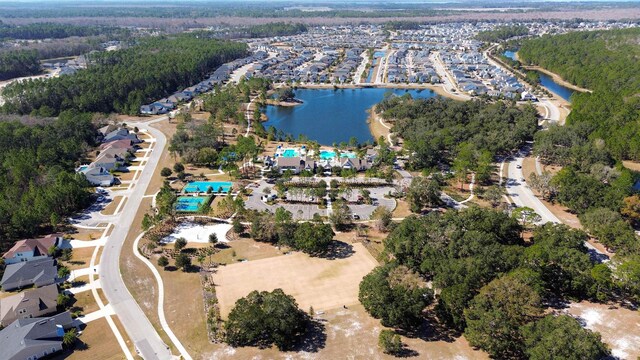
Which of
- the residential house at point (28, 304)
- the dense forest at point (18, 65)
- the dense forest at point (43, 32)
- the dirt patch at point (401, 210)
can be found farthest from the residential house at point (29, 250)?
the dense forest at point (43, 32)

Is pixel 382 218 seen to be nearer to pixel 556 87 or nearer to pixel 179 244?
pixel 179 244

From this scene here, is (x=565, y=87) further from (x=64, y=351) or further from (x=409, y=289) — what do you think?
(x=64, y=351)

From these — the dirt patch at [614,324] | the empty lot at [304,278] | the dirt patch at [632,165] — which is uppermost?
the dirt patch at [632,165]

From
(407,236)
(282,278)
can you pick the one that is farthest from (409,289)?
(282,278)

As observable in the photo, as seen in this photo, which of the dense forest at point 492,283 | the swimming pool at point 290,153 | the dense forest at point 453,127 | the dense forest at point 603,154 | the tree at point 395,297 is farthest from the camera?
the swimming pool at point 290,153

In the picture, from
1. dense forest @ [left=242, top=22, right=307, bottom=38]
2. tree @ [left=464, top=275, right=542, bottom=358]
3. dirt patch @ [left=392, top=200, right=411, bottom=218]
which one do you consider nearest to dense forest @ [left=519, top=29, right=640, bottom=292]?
tree @ [left=464, top=275, right=542, bottom=358]

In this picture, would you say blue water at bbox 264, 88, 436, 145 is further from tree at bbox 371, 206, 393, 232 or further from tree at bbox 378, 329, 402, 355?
tree at bbox 378, 329, 402, 355

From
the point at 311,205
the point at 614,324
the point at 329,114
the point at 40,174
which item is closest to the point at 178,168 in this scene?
the point at 40,174

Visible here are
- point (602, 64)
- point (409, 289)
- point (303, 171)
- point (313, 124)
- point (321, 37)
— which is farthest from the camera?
point (321, 37)

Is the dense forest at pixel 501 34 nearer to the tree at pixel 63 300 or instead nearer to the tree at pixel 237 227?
the tree at pixel 237 227
